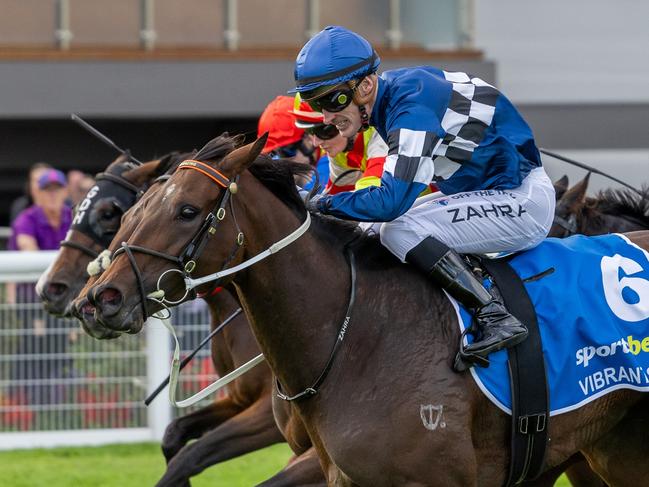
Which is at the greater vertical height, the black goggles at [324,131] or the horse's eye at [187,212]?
the horse's eye at [187,212]

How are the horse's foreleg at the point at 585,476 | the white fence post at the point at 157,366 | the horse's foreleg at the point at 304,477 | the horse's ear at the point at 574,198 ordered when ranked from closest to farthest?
the horse's foreleg at the point at 304,477
the horse's foreleg at the point at 585,476
the horse's ear at the point at 574,198
the white fence post at the point at 157,366

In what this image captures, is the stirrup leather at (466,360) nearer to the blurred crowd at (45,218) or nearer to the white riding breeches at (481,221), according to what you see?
the white riding breeches at (481,221)

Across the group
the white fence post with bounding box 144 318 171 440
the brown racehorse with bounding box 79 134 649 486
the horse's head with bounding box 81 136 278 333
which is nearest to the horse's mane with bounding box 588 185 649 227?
the brown racehorse with bounding box 79 134 649 486

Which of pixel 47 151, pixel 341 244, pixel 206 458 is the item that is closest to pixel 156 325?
pixel 206 458

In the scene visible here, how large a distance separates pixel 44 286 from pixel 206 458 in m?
1.26

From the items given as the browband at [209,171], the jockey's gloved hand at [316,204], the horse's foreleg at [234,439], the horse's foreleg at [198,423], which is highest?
the browband at [209,171]

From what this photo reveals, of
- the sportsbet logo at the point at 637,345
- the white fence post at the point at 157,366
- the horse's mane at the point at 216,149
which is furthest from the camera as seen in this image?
the white fence post at the point at 157,366

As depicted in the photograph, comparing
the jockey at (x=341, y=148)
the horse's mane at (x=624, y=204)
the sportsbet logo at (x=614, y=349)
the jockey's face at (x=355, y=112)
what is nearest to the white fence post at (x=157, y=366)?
the jockey at (x=341, y=148)

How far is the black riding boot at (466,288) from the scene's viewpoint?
3738 mm

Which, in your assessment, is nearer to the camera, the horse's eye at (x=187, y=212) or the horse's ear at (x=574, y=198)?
the horse's eye at (x=187, y=212)

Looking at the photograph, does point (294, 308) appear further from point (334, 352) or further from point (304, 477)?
point (304, 477)

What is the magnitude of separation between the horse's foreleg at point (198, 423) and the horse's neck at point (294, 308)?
6.35 feet

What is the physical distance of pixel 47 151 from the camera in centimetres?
1163

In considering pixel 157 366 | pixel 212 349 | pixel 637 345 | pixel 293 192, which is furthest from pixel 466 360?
pixel 157 366
